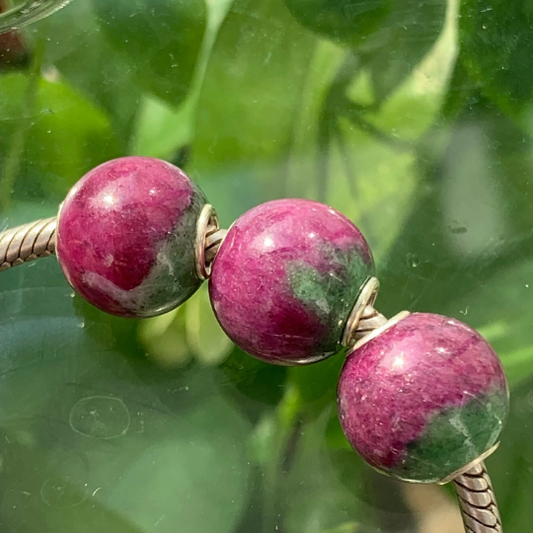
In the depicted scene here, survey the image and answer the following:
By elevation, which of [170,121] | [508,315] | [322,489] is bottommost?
[322,489]

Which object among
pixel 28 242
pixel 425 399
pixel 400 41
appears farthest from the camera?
pixel 400 41

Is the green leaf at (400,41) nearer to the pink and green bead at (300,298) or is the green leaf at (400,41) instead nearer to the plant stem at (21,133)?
the pink and green bead at (300,298)

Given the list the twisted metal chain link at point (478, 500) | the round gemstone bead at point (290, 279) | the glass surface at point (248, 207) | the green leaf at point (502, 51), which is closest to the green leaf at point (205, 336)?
the glass surface at point (248, 207)

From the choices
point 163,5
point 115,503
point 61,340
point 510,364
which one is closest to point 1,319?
point 61,340

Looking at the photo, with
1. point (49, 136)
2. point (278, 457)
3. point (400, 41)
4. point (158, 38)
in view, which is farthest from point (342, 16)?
point (278, 457)

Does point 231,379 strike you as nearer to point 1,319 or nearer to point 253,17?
point 1,319

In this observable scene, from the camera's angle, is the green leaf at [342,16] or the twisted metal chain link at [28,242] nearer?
the twisted metal chain link at [28,242]

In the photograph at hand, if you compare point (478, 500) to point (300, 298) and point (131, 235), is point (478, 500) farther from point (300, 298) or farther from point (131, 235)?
point (131, 235)
